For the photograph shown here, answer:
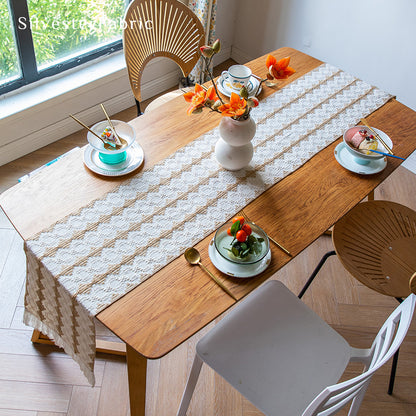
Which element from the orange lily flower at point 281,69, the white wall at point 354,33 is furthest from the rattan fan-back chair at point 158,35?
the white wall at point 354,33

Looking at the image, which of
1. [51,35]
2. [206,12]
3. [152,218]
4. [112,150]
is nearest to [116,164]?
[112,150]

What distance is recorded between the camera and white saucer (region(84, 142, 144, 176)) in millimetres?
1425

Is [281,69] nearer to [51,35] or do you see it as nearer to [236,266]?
[236,266]

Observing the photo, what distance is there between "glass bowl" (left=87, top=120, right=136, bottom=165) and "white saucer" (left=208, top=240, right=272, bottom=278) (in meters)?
0.41

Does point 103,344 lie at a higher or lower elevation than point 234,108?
lower

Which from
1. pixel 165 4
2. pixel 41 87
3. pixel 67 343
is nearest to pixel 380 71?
pixel 165 4

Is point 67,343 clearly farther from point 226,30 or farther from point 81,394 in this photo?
point 226,30

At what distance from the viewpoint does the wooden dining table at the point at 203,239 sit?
44.6 inches

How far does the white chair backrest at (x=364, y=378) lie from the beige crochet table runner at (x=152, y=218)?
492mm

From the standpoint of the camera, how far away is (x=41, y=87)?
2.39 metres

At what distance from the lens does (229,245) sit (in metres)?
1.28

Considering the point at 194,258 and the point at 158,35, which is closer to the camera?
the point at 194,258

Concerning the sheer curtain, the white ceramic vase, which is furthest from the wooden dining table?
the sheer curtain

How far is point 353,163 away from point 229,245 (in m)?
0.55
